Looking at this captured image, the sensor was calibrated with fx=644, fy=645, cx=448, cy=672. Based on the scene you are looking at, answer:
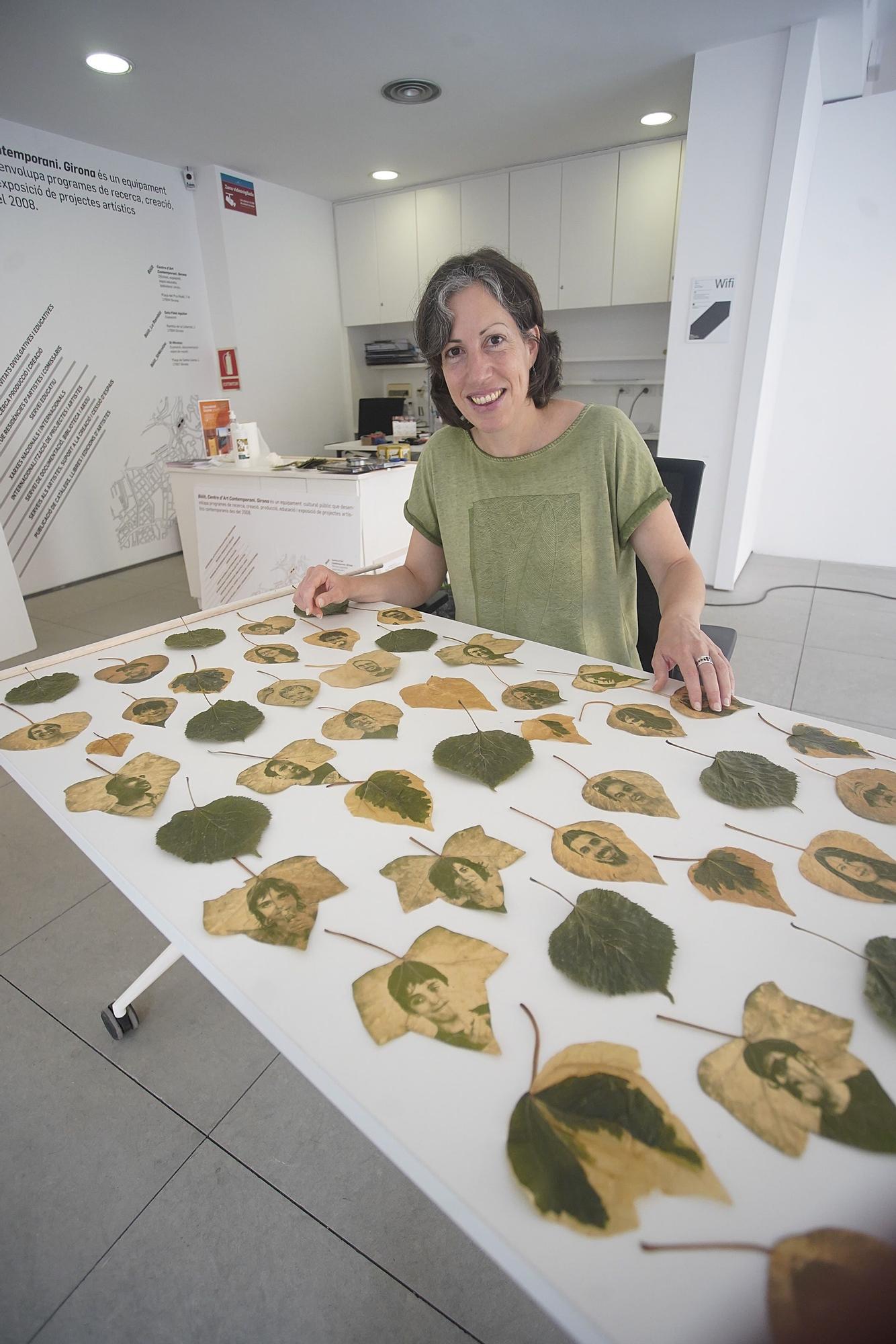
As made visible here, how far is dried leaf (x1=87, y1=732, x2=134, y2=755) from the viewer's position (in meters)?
0.75

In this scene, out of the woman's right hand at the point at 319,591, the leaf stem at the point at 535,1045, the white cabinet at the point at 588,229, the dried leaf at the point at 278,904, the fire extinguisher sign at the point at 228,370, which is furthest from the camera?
the fire extinguisher sign at the point at 228,370

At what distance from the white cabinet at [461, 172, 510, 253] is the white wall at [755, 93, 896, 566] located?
1913 millimetres

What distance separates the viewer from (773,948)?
1.52 ft

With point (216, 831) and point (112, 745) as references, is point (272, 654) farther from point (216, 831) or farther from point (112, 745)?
point (216, 831)

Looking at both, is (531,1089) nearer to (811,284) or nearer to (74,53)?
(74,53)

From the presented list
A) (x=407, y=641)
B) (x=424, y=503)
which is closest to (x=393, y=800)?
(x=407, y=641)

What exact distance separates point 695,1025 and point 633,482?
968 millimetres

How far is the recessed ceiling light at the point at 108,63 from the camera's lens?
2729 millimetres

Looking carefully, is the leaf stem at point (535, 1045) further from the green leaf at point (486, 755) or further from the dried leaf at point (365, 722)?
the dried leaf at point (365, 722)

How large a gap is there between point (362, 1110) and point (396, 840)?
23 centimetres

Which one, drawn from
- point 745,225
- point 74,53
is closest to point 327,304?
point 74,53

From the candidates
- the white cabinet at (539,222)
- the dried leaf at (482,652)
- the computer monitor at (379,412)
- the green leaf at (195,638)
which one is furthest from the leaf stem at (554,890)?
the computer monitor at (379,412)

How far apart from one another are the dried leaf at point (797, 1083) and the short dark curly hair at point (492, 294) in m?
1.11

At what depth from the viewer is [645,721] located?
77 cm
